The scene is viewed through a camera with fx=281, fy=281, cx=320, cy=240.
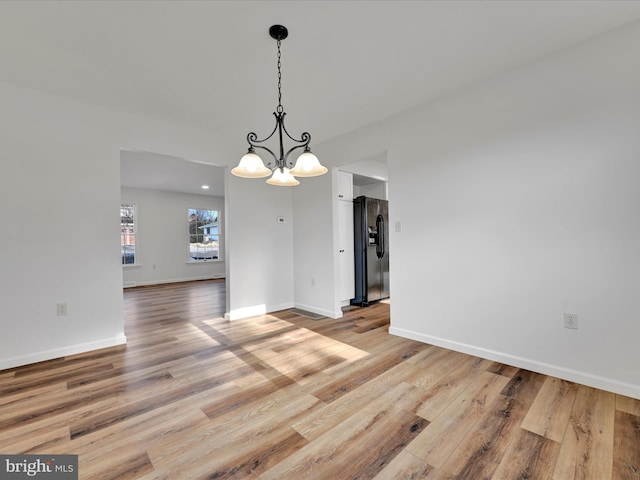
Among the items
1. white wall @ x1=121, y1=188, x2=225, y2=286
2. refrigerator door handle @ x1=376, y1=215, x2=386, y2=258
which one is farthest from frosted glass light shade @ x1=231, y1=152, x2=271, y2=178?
white wall @ x1=121, y1=188, x2=225, y2=286

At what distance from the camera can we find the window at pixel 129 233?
7.26 m

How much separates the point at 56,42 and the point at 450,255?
370 cm

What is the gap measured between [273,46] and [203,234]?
290 inches

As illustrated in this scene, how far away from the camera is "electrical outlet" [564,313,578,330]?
2.16m

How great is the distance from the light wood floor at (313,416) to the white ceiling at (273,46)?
258cm

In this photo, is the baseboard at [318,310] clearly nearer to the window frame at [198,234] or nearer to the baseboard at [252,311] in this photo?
the baseboard at [252,311]

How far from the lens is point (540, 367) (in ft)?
7.52

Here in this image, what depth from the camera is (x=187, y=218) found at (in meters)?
8.23

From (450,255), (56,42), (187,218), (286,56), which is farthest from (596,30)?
(187,218)

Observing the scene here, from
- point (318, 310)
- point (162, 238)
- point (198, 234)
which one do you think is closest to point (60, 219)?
point (318, 310)

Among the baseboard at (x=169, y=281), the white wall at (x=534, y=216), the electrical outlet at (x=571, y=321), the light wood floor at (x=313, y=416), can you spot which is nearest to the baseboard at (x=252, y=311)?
the light wood floor at (x=313, y=416)

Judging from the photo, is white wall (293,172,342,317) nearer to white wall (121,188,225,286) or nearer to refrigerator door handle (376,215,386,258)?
refrigerator door handle (376,215,386,258)

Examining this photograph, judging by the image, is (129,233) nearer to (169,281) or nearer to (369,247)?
(169,281)

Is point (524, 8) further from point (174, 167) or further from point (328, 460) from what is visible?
point (174, 167)
